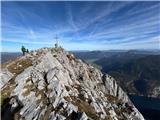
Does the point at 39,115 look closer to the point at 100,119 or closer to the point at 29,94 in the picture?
the point at 29,94

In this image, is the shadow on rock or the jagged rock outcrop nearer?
the shadow on rock

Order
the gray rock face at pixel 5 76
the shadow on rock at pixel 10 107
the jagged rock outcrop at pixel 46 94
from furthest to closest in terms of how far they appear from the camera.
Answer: the gray rock face at pixel 5 76
the jagged rock outcrop at pixel 46 94
the shadow on rock at pixel 10 107

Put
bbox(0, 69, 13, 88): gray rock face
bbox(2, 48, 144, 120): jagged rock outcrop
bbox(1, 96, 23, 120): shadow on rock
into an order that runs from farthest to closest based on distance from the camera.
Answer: bbox(0, 69, 13, 88): gray rock face, bbox(2, 48, 144, 120): jagged rock outcrop, bbox(1, 96, 23, 120): shadow on rock

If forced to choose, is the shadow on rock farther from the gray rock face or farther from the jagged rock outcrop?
the gray rock face

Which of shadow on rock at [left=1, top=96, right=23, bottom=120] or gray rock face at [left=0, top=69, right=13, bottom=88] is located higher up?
gray rock face at [left=0, top=69, right=13, bottom=88]

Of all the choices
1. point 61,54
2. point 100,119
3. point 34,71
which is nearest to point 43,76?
point 34,71

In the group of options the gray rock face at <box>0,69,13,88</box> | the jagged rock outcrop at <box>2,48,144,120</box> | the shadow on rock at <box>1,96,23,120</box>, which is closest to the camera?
the shadow on rock at <box>1,96,23,120</box>

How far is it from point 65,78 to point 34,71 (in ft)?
51.1

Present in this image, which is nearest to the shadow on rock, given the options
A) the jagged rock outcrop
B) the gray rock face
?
the jagged rock outcrop

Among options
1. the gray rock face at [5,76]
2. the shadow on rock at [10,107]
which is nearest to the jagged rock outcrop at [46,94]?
the gray rock face at [5,76]

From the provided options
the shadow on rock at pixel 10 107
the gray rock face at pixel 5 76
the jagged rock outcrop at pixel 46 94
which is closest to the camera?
the shadow on rock at pixel 10 107

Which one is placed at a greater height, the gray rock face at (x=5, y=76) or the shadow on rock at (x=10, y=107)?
the gray rock face at (x=5, y=76)

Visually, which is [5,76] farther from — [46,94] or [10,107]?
[10,107]

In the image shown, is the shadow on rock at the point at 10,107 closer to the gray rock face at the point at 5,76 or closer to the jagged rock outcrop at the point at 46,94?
the jagged rock outcrop at the point at 46,94
